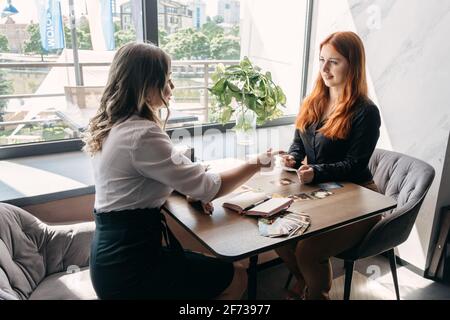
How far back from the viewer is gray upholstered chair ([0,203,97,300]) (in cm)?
143

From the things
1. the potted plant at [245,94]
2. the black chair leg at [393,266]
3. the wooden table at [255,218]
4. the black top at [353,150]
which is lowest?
the black chair leg at [393,266]

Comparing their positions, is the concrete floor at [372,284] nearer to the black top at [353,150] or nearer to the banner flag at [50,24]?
the black top at [353,150]

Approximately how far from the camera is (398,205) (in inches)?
72.9

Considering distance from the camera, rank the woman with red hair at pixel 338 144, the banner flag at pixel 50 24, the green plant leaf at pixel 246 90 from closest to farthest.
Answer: the woman with red hair at pixel 338 144, the green plant leaf at pixel 246 90, the banner flag at pixel 50 24

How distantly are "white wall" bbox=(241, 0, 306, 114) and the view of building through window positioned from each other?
0.30 metres

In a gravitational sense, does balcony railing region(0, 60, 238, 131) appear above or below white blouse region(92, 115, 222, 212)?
above

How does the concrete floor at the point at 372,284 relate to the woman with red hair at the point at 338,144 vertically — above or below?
below

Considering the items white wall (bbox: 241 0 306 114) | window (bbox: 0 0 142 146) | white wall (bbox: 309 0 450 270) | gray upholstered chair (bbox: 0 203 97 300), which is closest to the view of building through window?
window (bbox: 0 0 142 146)

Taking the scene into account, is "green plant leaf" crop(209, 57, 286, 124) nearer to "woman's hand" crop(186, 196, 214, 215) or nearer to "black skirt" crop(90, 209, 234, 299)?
"woman's hand" crop(186, 196, 214, 215)

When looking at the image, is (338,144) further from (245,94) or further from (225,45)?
(225,45)


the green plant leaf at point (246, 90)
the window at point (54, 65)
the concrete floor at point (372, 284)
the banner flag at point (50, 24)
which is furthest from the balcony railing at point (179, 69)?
the concrete floor at point (372, 284)

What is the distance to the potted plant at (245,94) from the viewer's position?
189 centimetres

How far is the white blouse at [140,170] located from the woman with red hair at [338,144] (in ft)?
2.05
